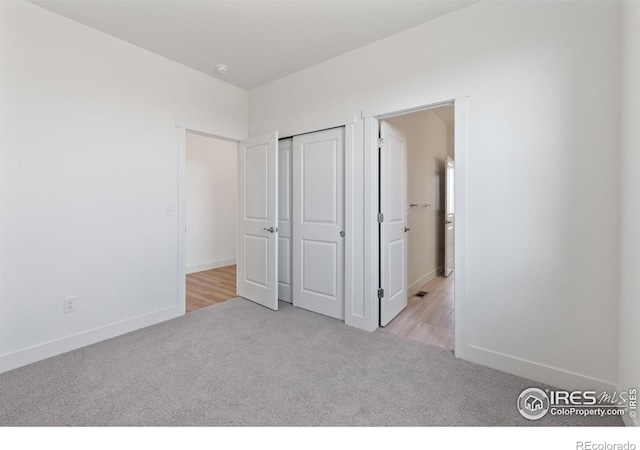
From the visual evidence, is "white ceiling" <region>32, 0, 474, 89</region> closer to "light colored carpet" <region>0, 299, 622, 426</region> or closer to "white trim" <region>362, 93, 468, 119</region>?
"white trim" <region>362, 93, 468, 119</region>

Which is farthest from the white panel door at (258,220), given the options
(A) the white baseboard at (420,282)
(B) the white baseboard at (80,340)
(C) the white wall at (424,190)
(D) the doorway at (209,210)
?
(A) the white baseboard at (420,282)

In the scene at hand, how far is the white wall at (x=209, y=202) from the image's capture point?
5219 mm

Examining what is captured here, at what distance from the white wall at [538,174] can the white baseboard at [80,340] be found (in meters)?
2.87

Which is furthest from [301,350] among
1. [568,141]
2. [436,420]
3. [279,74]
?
[279,74]

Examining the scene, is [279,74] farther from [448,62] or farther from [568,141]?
[568,141]

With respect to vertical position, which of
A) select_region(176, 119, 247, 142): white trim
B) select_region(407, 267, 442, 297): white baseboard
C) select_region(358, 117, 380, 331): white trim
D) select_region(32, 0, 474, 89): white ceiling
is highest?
select_region(32, 0, 474, 89): white ceiling

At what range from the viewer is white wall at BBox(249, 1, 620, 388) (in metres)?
1.69

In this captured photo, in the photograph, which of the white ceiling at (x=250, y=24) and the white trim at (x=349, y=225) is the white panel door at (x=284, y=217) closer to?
the white trim at (x=349, y=225)

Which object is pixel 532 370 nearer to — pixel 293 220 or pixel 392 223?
pixel 392 223

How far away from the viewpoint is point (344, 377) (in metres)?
1.93

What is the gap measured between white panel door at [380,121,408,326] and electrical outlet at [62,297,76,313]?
269 centimetres

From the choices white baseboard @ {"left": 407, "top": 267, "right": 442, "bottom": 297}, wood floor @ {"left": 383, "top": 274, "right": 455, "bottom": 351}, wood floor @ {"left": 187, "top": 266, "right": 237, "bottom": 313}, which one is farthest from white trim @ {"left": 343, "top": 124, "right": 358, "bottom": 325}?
wood floor @ {"left": 187, "top": 266, "right": 237, "bottom": 313}

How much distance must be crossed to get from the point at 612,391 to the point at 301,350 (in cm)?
199

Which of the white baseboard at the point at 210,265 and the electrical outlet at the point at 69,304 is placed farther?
the white baseboard at the point at 210,265
